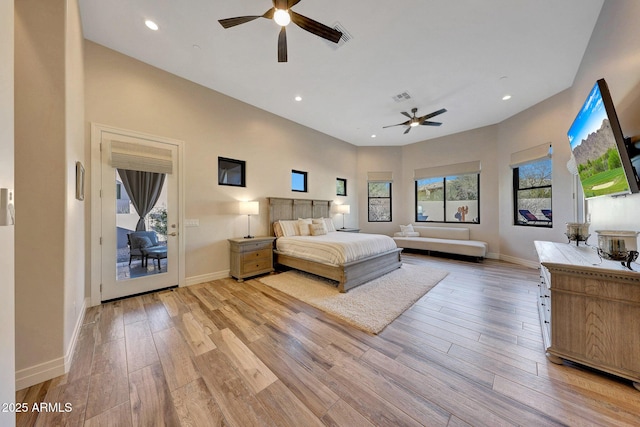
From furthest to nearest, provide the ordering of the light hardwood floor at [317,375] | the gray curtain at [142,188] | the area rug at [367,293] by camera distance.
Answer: the gray curtain at [142,188] < the area rug at [367,293] < the light hardwood floor at [317,375]

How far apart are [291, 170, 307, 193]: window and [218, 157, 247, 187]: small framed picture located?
134 cm

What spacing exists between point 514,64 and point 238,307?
533 cm

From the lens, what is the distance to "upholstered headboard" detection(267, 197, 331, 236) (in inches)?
186

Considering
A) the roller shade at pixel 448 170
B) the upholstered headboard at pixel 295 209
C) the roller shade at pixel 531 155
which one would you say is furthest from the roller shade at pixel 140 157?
the roller shade at pixel 531 155

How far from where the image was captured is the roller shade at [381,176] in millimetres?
7121

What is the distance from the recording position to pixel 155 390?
1.50 m

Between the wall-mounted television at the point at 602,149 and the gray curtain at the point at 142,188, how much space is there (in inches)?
196

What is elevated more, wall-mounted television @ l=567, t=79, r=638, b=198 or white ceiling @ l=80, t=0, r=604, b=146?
white ceiling @ l=80, t=0, r=604, b=146

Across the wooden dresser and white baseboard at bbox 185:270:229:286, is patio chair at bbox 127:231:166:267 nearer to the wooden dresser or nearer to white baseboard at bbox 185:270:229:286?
white baseboard at bbox 185:270:229:286

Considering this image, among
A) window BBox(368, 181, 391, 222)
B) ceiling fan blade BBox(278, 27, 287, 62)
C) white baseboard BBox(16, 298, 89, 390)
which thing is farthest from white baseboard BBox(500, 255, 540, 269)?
white baseboard BBox(16, 298, 89, 390)

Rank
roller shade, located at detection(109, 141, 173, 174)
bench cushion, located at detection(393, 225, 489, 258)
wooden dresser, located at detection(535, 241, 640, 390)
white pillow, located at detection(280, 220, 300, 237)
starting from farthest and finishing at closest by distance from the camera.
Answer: bench cushion, located at detection(393, 225, 489, 258) → white pillow, located at detection(280, 220, 300, 237) → roller shade, located at detection(109, 141, 173, 174) → wooden dresser, located at detection(535, 241, 640, 390)

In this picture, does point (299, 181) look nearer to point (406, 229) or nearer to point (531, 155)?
point (406, 229)

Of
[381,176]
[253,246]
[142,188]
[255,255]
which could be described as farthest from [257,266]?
[381,176]

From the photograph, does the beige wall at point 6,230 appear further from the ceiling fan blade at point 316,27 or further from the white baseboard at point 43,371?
the ceiling fan blade at point 316,27
